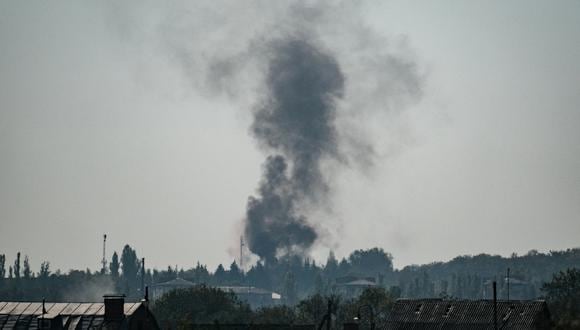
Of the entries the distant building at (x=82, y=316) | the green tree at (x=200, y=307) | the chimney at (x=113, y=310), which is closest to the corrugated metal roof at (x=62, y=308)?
the distant building at (x=82, y=316)

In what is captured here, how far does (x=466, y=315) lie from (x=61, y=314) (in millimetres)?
36370

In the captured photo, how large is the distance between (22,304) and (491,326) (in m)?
42.1

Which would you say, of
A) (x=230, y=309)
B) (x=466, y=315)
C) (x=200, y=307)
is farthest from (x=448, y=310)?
(x=200, y=307)

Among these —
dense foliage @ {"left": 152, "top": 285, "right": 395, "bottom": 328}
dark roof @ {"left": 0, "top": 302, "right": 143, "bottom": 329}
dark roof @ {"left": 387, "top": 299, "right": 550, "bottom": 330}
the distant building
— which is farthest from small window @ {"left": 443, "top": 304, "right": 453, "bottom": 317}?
dense foliage @ {"left": 152, "top": 285, "right": 395, "bottom": 328}

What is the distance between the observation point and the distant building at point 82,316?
100 metres

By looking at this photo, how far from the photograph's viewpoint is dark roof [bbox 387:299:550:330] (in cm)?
10694

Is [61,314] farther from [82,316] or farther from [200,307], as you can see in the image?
[200,307]

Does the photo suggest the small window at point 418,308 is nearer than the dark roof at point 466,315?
No

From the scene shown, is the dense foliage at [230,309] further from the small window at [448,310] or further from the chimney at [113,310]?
the chimney at [113,310]

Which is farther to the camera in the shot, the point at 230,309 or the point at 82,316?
the point at 230,309

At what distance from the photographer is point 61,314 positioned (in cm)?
10331

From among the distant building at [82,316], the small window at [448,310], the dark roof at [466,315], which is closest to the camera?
the distant building at [82,316]

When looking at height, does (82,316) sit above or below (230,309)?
below

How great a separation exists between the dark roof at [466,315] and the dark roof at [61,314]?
88.3 ft
